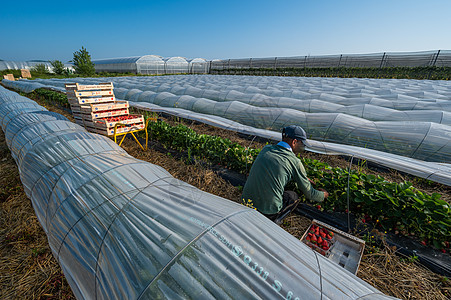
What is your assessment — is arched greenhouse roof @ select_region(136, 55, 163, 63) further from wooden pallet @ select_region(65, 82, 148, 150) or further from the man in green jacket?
the man in green jacket

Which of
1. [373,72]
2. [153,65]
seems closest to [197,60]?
[153,65]

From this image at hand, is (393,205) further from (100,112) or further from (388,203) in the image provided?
(100,112)

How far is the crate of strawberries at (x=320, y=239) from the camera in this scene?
7.97 feet

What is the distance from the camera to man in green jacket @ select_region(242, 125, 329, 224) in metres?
2.50

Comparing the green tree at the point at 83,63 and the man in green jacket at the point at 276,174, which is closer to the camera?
the man in green jacket at the point at 276,174

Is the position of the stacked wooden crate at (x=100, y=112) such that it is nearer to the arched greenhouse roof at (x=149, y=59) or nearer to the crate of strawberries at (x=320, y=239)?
the crate of strawberries at (x=320, y=239)

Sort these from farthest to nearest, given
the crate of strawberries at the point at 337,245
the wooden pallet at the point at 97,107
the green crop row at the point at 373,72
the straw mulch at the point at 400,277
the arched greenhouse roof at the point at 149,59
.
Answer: the arched greenhouse roof at the point at 149,59, the green crop row at the point at 373,72, the wooden pallet at the point at 97,107, the crate of strawberries at the point at 337,245, the straw mulch at the point at 400,277

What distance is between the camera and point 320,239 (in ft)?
8.14

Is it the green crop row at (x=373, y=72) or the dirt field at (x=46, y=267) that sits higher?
the green crop row at (x=373, y=72)

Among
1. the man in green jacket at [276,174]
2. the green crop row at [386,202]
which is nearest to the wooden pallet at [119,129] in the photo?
the green crop row at [386,202]

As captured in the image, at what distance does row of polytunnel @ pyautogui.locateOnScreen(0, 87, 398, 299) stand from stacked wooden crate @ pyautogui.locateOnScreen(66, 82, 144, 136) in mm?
2625

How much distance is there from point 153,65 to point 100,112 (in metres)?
Result: 34.4

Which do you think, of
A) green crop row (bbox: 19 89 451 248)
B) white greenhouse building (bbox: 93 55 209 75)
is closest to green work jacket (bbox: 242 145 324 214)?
green crop row (bbox: 19 89 451 248)

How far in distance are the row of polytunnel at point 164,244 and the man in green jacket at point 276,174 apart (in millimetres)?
932
